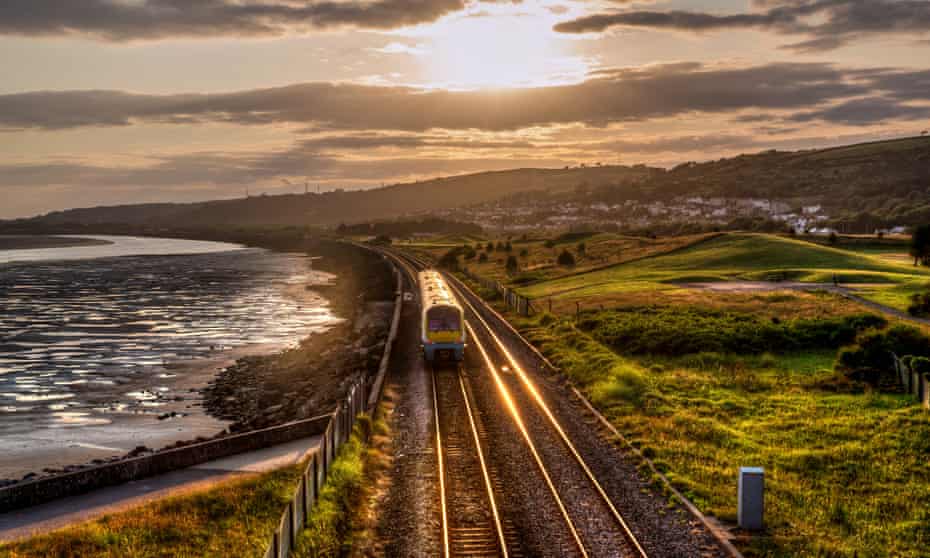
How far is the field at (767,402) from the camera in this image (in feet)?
58.3

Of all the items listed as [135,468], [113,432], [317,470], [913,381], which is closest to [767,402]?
[913,381]

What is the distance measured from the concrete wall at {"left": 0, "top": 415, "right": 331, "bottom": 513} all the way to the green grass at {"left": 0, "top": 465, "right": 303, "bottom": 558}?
3500 millimetres

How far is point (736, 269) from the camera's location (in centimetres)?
7881

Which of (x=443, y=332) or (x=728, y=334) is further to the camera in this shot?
(x=728, y=334)

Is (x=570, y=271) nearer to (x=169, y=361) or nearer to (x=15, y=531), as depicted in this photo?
(x=169, y=361)

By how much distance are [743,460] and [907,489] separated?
4.18 meters

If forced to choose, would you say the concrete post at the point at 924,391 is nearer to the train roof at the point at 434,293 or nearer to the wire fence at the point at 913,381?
the wire fence at the point at 913,381

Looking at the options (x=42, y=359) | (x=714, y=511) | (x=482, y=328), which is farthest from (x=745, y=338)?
(x=42, y=359)

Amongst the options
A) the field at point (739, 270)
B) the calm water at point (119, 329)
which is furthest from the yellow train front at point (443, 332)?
the field at point (739, 270)

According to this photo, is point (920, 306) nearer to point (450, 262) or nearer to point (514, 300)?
point (514, 300)

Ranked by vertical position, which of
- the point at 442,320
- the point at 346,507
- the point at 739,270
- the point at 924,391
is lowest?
the point at 346,507

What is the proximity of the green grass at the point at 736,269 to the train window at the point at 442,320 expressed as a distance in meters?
31.3

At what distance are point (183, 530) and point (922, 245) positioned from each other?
81.5 m

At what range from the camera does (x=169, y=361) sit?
5047cm
